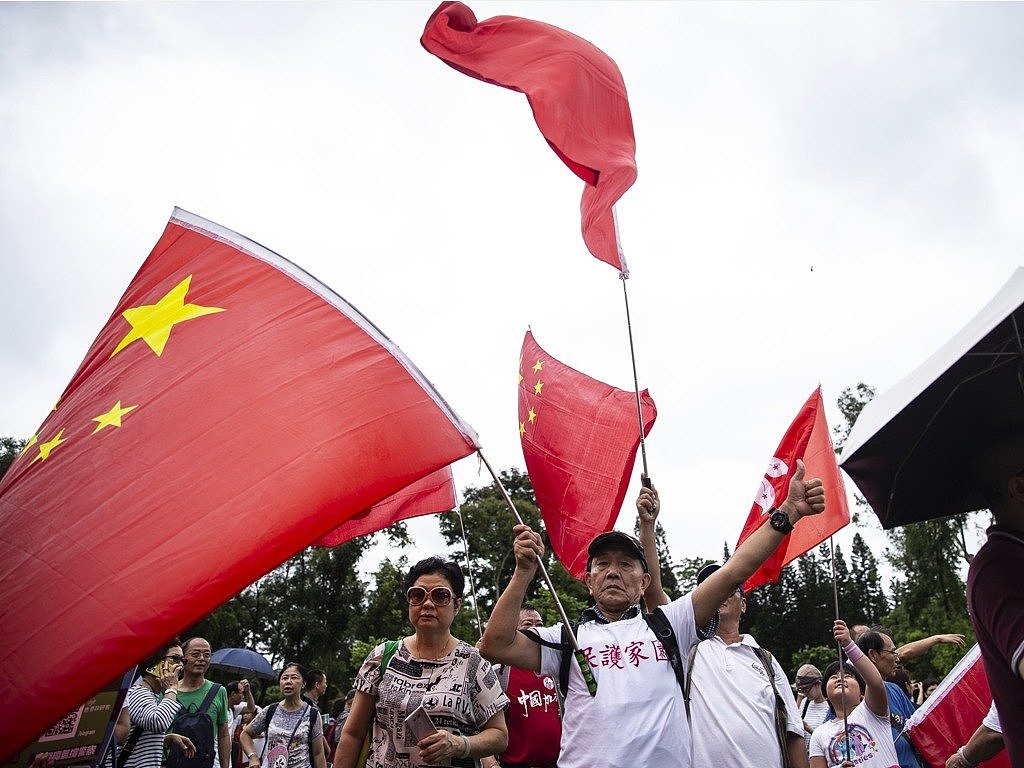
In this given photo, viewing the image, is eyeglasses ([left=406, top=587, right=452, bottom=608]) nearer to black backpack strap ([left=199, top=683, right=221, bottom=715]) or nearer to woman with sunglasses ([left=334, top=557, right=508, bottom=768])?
woman with sunglasses ([left=334, top=557, right=508, bottom=768])

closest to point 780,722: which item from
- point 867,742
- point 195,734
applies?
point 867,742

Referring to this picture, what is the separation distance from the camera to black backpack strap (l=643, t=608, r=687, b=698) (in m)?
3.28

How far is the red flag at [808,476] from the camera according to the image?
17.2ft

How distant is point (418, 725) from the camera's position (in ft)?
12.0

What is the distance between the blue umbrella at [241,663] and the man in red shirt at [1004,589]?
42.1 feet

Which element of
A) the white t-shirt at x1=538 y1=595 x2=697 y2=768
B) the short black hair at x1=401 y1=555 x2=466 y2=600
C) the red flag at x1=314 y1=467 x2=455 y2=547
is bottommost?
the white t-shirt at x1=538 y1=595 x2=697 y2=768

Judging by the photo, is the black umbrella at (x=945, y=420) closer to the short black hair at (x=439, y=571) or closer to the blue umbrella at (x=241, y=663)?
the short black hair at (x=439, y=571)

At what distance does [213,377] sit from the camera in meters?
3.47

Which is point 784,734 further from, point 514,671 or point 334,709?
point 334,709

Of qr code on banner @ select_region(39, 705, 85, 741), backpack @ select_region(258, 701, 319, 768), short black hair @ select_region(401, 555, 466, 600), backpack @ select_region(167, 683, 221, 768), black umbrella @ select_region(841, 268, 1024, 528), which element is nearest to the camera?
black umbrella @ select_region(841, 268, 1024, 528)

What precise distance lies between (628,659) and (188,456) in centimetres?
192

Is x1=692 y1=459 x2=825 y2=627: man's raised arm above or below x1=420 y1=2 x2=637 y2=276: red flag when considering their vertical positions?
below

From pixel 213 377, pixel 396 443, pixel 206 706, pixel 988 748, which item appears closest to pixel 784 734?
pixel 988 748

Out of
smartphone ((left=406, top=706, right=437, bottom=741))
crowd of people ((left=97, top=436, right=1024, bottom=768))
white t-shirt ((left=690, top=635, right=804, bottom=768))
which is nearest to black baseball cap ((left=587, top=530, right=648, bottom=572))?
crowd of people ((left=97, top=436, right=1024, bottom=768))
